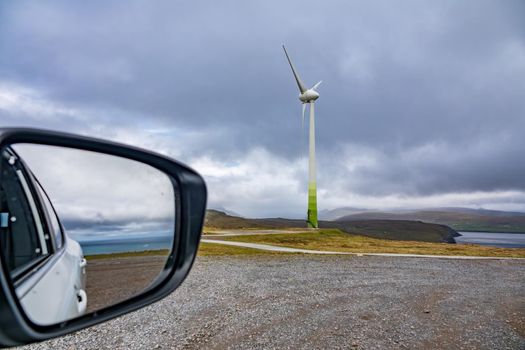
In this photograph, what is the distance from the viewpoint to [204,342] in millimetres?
6691

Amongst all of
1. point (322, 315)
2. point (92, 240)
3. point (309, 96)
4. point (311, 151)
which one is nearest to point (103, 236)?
point (92, 240)

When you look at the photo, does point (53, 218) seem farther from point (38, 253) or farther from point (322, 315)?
point (322, 315)

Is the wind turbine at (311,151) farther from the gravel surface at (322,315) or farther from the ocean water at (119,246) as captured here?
the ocean water at (119,246)

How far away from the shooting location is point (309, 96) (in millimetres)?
50719

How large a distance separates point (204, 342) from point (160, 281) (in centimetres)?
552

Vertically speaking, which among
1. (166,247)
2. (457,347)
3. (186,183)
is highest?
(186,183)

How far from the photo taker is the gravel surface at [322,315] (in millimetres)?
6824

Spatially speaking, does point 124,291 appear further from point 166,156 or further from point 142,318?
point 142,318

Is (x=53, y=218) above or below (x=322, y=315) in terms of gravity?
above

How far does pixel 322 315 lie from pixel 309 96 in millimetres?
44436

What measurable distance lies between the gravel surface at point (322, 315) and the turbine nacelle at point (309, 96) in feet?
126

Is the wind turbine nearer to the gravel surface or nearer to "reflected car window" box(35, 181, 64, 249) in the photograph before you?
the gravel surface

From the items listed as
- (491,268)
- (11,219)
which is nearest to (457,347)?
(11,219)

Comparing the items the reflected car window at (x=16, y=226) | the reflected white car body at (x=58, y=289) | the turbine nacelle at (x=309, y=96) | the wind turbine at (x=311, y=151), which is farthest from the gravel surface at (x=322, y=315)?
the turbine nacelle at (x=309, y=96)
